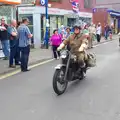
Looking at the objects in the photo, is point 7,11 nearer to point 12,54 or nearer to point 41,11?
point 12,54

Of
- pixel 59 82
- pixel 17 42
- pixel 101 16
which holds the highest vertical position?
pixel 101 16

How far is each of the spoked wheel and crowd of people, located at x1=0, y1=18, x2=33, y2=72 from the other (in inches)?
129

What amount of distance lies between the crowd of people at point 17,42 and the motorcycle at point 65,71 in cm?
280

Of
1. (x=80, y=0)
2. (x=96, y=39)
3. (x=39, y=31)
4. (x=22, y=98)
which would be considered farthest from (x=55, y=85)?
(x=80, y=0)

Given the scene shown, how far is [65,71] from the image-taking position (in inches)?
306

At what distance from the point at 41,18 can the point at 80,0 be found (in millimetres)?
7903

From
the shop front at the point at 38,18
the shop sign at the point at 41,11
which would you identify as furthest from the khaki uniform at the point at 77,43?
the shop sign at the point at 41,11

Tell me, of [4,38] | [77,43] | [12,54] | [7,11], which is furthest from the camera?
[7,11]

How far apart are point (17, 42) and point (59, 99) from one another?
5086 millimetres

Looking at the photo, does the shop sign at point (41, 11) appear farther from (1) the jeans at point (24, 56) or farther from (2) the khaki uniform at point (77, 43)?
(2) the khaki uniform at point (77, 43)

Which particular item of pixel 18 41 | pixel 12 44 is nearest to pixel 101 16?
pixel 12 44

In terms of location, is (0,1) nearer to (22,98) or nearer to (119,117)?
(22,98)

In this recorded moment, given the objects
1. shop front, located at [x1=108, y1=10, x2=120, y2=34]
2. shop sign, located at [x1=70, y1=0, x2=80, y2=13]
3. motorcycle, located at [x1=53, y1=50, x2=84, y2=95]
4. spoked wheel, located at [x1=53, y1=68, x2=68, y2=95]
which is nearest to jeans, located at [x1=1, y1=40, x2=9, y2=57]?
motorcycle, located at [x1=53, y1=50, x2=84, y2=95]

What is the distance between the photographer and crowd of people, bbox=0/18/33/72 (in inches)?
421
